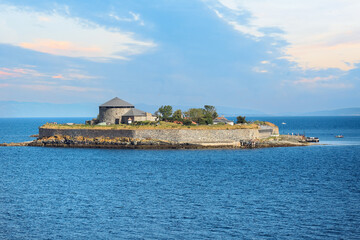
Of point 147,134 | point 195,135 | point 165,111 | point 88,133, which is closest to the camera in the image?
point 147,134

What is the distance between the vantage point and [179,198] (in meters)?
30.3

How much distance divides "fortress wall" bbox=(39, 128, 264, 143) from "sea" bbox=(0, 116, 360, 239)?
11.6 metres

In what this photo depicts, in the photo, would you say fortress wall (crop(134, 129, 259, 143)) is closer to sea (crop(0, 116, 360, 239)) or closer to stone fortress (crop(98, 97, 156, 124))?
stone fortress (crop(98, 97, 156, 124))

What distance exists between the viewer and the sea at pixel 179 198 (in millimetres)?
22781

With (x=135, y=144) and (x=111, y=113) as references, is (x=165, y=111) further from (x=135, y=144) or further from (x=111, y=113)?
(x=135, y=144)

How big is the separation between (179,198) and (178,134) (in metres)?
36.5

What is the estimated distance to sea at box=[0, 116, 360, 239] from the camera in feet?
74.7

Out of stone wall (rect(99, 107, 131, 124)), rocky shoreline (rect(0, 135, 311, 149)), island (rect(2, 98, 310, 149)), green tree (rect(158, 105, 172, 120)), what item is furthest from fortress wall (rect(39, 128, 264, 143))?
green tree (rect(158, 105, 172, 120))

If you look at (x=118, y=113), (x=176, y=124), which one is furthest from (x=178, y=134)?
(x=118, y=113)

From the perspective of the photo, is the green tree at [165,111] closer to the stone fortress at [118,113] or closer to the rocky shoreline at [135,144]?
the stone fortress at [118,113]

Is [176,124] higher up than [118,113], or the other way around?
[118,113]

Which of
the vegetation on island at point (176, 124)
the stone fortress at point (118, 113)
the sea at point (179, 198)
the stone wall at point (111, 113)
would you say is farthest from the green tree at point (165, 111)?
the sea at point (179, 198)

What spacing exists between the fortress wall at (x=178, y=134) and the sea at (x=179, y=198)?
38.0 ft

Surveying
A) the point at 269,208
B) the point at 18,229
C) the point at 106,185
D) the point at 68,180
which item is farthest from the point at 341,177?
the point at 18,229
